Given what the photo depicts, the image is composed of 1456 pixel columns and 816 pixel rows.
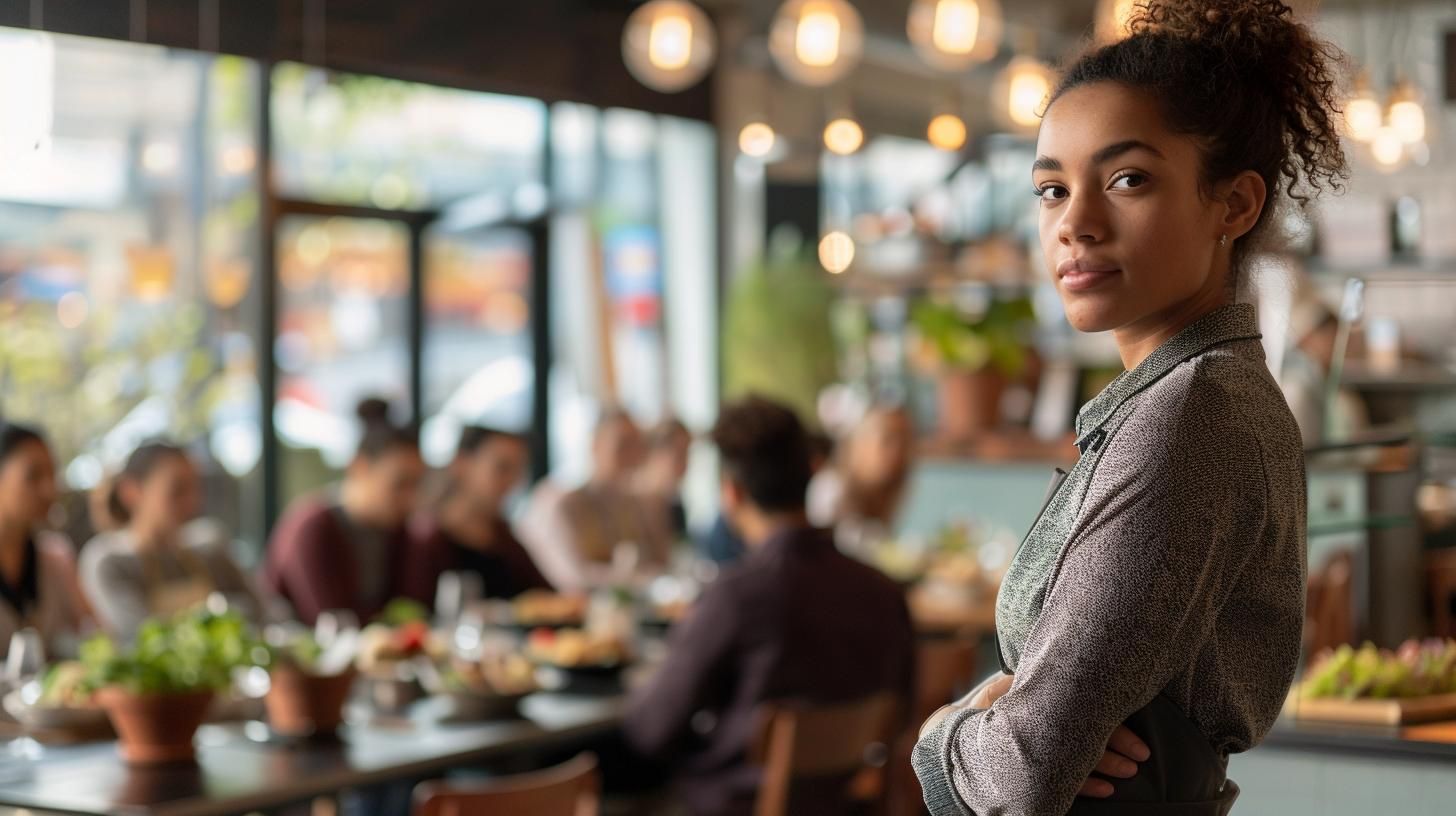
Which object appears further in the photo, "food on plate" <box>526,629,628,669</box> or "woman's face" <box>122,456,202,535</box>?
"woman's face" <box>122,456,202,535</box>

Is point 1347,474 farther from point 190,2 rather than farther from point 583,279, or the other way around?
point 583,279

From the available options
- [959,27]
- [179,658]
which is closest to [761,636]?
[179,658]

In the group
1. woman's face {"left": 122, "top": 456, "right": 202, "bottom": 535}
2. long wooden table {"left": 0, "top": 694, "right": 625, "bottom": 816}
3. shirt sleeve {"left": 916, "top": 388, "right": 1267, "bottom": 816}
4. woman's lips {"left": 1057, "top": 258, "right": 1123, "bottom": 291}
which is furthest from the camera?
woman's face {"left": 122, "top": 456, "right": 202, "bottom": 535}

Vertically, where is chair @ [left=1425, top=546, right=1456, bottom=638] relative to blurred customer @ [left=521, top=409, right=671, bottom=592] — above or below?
above

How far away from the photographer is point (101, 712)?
3.58 m

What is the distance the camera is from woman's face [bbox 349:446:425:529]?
5527 mm

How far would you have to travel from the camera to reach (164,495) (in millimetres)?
4883

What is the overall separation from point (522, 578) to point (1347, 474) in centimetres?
365

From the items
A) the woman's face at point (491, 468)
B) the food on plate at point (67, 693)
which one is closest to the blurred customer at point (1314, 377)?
the food on plate at point (67, 693)

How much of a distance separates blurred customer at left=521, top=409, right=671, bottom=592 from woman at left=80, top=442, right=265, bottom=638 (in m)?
2.02

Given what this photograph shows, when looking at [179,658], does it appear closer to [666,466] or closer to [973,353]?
[666,466]

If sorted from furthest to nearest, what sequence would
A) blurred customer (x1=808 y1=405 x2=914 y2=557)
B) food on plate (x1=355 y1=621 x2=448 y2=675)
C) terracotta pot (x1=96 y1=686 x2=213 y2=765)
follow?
blurred customer (x1=808 y1=405 x2=914 y2=557)
food on plate (x1=355 y1=621 x2=448 y2=675)
terracotta pot (x1=96 y1=686 x2=213 y2=765)

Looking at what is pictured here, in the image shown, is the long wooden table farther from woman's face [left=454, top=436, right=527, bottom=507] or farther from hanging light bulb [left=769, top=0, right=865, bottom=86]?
hanging light bulb [left=769, top=0, right=865, bottom=86]

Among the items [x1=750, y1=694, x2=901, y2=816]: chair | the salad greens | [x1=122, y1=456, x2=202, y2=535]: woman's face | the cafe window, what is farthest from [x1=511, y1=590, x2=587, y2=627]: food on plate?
the cafe window
